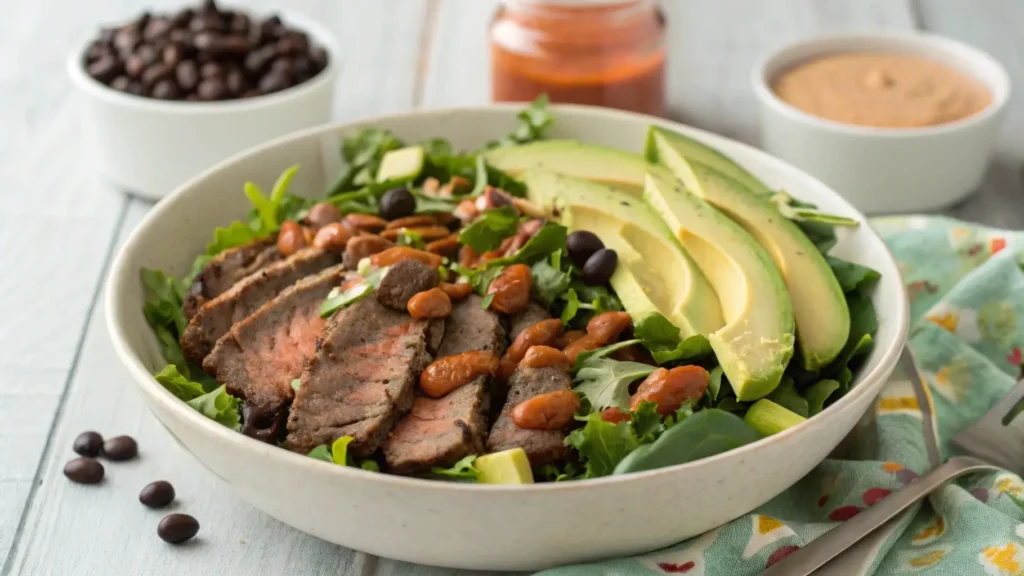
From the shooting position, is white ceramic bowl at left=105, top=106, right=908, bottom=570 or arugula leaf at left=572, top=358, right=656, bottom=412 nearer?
white ceramic bowl at left=105, top=106, right=908, bottom=570

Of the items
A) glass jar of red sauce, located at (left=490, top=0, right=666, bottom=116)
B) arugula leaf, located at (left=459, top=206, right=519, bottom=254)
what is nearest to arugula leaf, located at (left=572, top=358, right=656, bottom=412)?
arugula leaf, located at (left=459, top=206, right=519, bottom=254)

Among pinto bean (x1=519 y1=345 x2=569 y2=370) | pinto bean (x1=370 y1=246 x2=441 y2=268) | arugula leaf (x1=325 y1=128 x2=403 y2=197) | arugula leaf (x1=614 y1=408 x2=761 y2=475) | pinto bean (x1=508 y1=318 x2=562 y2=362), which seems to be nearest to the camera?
arugula leaf (x1=614 y1=408 x2=761 y2=475)

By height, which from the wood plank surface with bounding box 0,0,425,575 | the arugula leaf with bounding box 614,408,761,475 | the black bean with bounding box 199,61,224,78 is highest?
the arugula leaf with bounding box 614,408,761,475

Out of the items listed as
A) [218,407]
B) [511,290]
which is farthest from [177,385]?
[511,290]

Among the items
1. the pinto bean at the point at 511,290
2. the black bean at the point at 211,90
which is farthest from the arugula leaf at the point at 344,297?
the black bean at the point at 211,90

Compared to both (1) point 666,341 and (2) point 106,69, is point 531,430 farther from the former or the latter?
(2) point 106,69

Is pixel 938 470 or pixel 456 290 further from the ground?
pixel 456 290

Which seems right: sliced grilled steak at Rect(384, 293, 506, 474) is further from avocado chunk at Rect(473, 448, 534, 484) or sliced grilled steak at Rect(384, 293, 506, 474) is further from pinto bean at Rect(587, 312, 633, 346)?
pinto bean at Rect(587, 312, 633, 346)
